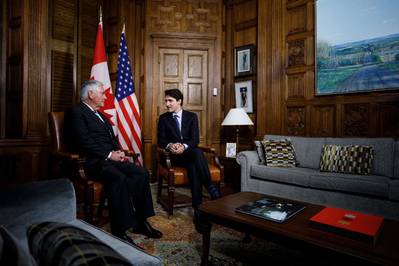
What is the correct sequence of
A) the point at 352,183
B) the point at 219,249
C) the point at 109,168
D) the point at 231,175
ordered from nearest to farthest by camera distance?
the point at 219,249 < the point at 109,168 < the point at 352,183 < the point at 231,175

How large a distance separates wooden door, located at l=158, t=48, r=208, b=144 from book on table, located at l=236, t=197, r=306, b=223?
2773 mm

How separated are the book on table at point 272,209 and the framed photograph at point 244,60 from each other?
286 centimetres

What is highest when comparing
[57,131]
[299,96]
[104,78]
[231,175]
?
[104,78]

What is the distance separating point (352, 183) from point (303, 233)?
148 cm

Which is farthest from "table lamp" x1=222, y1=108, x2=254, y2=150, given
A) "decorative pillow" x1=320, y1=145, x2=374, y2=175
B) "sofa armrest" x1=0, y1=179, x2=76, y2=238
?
"sofa armrest" x1=0, y1=179, x2=76, y2=238

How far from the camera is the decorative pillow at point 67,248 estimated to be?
1.68ft

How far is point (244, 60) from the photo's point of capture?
446 centimetres

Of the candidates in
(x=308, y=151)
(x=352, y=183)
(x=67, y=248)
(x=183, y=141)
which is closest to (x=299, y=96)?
(x=308, y=151)

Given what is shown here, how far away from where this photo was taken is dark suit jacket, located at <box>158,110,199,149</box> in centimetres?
331

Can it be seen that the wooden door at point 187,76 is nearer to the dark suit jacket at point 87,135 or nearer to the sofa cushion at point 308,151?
the sofa cushion at point 308,151

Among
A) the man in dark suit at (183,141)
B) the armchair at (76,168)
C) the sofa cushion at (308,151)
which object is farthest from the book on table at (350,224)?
the sofa cushion at (308,151)

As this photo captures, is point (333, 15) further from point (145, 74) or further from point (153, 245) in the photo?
point (153, 245)

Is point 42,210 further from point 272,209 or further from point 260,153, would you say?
point 260,153

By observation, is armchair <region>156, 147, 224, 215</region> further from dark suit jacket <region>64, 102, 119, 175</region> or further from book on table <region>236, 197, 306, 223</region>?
book on table <region>236, 197, 306, 223</region>
